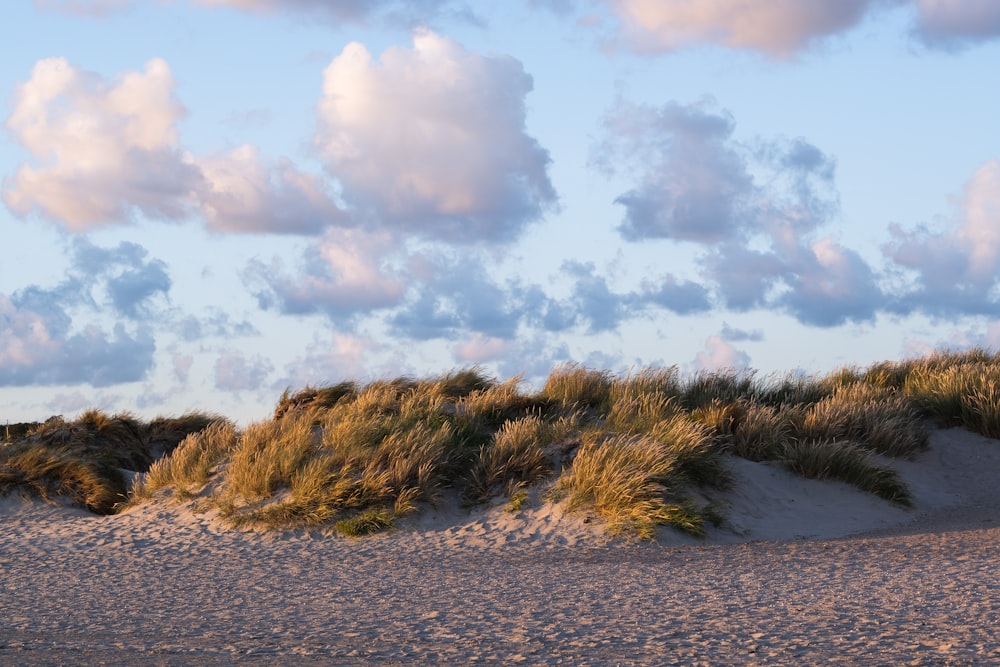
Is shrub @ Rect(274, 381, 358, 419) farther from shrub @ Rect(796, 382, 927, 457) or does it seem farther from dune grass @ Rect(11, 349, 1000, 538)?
shrub @ Rect(796, 382, 927, 457)

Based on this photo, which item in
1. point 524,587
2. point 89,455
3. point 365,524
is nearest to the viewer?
point 524,587

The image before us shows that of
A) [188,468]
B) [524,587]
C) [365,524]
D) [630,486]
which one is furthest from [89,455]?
[524,587]

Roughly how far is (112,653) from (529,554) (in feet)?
18.9

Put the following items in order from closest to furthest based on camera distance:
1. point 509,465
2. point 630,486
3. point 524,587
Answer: point 524,587 < point 630,486 < point 509,465

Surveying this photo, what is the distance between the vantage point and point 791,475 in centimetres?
1511

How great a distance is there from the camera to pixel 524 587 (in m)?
9.33

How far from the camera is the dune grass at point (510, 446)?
13344 mm

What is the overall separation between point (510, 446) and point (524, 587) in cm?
500

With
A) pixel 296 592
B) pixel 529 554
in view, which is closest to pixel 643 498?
pixel 529 554

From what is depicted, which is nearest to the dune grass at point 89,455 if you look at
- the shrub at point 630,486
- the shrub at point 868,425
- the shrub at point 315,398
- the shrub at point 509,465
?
the shrub at point 315,398

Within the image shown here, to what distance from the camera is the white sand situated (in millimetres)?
6820

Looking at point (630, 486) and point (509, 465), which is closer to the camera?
point (630, 486)

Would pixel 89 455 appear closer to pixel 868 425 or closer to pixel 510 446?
pixel 510 446

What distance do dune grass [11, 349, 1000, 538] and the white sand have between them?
38 centimetres
